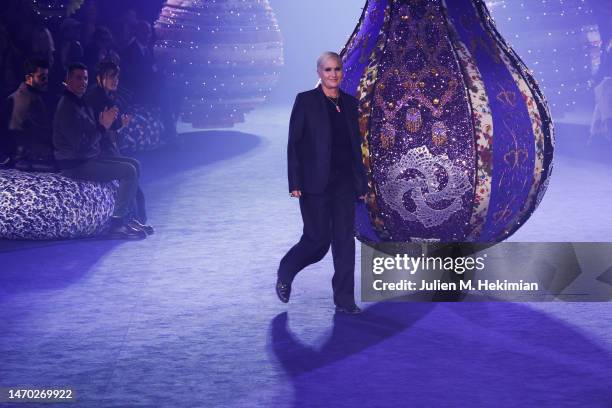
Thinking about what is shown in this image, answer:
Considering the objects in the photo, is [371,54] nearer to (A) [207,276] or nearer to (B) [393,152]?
(B) [393,152]

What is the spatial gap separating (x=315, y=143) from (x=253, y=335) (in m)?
1.03

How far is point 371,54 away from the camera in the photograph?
6.41m

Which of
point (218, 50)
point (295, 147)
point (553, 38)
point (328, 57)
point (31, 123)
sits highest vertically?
point (328, 57)

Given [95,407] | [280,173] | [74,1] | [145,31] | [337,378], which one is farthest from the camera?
[145,31]

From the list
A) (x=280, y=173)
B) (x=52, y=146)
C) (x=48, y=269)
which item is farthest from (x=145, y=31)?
(x=48, y=269)

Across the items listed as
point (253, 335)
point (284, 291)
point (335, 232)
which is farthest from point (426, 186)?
point (253, 335)

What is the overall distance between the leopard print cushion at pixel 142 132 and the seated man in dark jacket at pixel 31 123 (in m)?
5.00

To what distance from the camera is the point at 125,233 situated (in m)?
8.86

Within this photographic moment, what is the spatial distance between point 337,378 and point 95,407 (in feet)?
3.39

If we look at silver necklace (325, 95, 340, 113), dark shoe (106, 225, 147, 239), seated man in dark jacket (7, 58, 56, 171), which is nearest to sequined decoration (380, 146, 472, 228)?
silver necklace (325, 95, 340, 113)

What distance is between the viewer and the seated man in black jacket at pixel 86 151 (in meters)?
8.77

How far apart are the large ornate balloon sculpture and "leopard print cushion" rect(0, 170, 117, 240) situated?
2.96m

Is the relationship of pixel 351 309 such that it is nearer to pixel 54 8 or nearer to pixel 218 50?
pixel 54 8

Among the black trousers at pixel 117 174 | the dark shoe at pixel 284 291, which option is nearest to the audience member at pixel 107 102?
the black trousers at pixel 117 174
